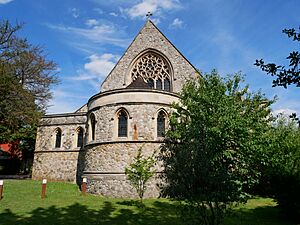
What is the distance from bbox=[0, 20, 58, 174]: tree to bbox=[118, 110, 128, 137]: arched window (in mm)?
10266

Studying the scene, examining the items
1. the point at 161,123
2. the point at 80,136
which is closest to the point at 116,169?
the point at 161,123

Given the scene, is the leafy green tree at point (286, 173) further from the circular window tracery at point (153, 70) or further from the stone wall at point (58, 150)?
the stone wall at point (58, 150)

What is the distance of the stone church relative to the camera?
13422 millimetres

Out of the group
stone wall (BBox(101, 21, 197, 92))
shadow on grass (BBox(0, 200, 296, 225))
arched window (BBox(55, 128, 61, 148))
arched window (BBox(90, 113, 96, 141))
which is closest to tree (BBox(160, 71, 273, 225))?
shadow on grass (BBox(0, 200, 296, 225))

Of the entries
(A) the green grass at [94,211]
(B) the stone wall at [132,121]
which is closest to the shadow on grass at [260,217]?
(A) the green grass at [94,211]

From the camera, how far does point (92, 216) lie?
907 centimetres

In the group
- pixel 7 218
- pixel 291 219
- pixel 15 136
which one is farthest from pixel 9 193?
pixel 291 219

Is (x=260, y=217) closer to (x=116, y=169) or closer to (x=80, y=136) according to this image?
(x=116, y=169)

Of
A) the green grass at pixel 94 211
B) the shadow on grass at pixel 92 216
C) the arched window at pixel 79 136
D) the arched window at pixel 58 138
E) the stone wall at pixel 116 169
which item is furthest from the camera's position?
the arched window at pixel 58 138

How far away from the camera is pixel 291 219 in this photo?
1002 cm

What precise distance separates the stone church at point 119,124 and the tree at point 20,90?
9.72ft

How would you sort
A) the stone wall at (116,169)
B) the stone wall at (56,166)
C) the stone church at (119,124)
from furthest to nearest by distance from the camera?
the stone wall at (56,166) < the stone church at (119,124) < the stone wall at (116,169)

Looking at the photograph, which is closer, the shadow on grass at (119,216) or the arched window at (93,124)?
the shadow on grass at (119,216)

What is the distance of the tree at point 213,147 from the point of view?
5.68 meters
